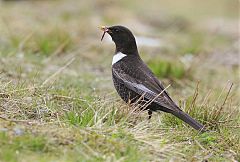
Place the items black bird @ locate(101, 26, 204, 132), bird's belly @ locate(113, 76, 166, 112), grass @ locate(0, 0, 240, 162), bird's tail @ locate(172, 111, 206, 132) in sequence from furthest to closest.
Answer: bird's belly @ locate(113, 76, 166, 112)
black bird @ locate(101, 26, 204, 132)
bird's tail @ locate(172, 111, 206, 132)
grass @ locate(0, 0, 240, 162)

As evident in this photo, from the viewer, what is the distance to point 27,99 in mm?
5992

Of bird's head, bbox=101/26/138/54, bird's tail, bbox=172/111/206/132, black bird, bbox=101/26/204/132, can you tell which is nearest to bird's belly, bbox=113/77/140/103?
black bird, bbox=101/26/204/132

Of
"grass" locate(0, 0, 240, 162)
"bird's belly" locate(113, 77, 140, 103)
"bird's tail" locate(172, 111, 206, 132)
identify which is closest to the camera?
"grass" locate(0, 0, 240, 162)

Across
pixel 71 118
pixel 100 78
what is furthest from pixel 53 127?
pixel 100 78

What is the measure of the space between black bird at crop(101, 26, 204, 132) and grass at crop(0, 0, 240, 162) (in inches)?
5.5

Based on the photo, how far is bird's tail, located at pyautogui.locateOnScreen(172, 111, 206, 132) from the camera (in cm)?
571

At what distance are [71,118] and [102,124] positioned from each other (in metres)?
0.30

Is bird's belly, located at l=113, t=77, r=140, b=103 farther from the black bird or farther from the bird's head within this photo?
the bird's head

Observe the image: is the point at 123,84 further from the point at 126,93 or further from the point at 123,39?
the point at 123,39

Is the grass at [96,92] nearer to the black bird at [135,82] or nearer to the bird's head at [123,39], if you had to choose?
the black bird at [135,82]

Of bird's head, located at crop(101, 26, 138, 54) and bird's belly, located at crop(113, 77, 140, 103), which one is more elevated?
bird's head, located at crop(101, 26, 138, 54)

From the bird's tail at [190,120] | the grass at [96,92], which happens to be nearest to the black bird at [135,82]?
the bird's tail at [190,120]

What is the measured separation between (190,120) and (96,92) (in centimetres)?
214

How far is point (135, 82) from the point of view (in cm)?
643
